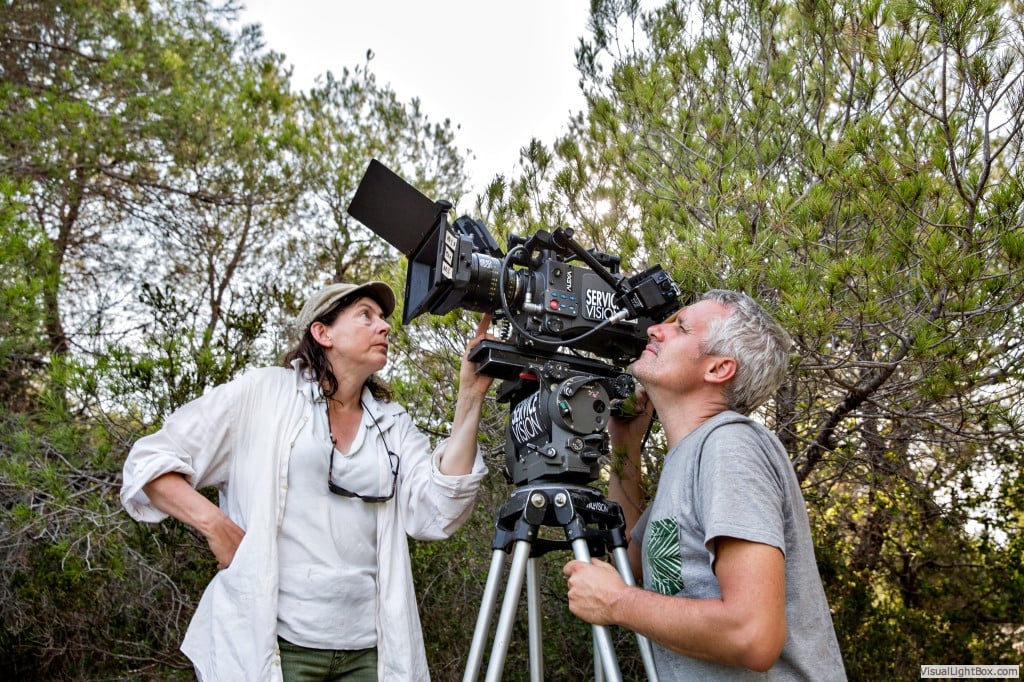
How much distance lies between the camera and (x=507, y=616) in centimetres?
135

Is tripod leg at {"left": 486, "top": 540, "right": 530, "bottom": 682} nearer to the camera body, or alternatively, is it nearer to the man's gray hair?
the camera body

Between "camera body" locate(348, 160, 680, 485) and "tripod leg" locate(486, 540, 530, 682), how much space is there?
0.18 metres

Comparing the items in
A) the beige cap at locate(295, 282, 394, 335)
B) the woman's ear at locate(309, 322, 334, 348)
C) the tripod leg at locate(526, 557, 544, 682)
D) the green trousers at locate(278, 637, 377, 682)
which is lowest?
the green trousers at locate(278, 637, 377, 682)

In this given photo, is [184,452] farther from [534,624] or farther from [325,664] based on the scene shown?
[534,624]

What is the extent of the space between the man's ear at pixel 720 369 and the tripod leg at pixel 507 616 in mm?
544

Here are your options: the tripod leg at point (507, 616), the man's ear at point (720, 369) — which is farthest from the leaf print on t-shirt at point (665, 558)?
the man's ear at point (720, 369)

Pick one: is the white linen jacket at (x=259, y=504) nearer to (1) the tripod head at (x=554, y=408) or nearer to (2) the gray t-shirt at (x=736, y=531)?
(1) the tripod head at (x=554, y=408)

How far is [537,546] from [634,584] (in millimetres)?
229

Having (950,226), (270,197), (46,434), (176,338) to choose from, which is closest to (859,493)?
(950,226)

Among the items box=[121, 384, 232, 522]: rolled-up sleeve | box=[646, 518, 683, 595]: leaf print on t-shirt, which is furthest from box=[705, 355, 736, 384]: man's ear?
box=[121, 384, 232, 522]: rolled-up sleeve

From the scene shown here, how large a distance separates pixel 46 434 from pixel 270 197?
2.34 meters

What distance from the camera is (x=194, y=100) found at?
4.42 meters

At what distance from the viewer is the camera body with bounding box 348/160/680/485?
1522 millimetres

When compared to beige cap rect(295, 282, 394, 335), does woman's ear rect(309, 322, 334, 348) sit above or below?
below
